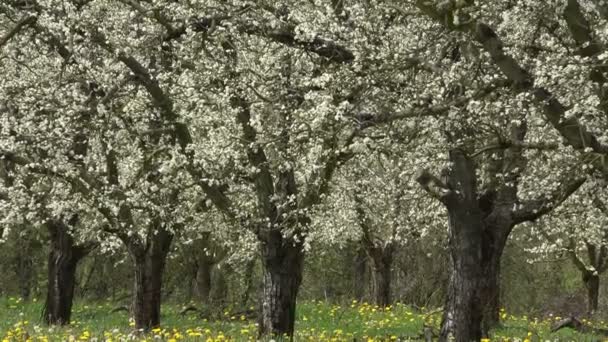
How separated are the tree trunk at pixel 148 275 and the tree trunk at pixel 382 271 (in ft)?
37.0

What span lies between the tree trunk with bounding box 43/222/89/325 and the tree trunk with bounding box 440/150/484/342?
434 inches

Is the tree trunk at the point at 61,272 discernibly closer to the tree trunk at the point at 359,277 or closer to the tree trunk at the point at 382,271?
the tree trunk at the point at 382,271

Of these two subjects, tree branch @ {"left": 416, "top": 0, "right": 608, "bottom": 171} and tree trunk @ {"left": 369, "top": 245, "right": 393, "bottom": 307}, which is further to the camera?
tree trunk @ {"left": 369, "top": 245, "right": 393, "bottom": 307}

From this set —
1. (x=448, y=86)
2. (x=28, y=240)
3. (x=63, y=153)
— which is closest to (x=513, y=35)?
(x=448, y=86)

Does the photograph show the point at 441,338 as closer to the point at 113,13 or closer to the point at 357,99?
the point at 357,99

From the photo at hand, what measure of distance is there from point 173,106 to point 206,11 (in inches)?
94.1

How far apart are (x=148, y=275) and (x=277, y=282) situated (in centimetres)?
489

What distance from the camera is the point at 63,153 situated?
14242mm

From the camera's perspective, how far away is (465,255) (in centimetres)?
1163

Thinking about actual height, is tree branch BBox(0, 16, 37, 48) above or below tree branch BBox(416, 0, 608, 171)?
above

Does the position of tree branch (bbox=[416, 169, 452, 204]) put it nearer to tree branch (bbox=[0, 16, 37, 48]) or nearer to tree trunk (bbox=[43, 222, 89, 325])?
tree branch (bbox=[0, 16, 37, 48])

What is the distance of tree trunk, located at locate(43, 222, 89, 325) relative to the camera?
19.0m

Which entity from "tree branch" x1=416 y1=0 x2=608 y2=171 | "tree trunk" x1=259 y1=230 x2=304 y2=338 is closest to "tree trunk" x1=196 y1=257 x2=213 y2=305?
"tree trunk" x1=259 y1=230 x2=304 y2=338

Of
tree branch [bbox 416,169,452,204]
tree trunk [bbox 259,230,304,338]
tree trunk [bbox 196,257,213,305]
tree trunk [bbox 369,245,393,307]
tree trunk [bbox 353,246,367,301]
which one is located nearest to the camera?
tree branch [bbox 416,169,452,204]
